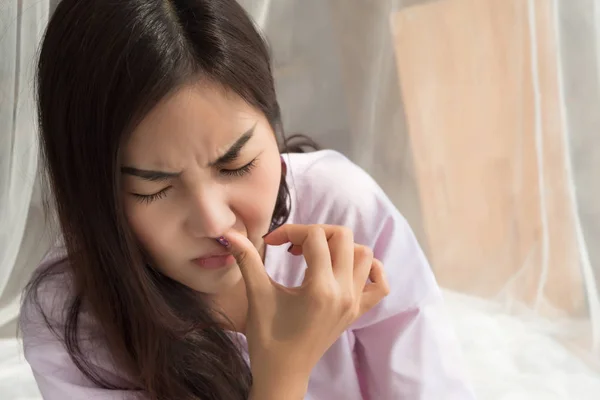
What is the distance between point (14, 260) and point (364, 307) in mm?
740

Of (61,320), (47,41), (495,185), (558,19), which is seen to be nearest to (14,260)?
(61,320)

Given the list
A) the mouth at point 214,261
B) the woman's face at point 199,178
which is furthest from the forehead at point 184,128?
the mouth at point 214,261

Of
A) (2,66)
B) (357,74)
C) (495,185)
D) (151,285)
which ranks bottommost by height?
(495,185)

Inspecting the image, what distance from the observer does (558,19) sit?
96 cm

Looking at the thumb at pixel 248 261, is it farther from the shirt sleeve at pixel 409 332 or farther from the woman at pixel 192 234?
the shirt sleeve at pixel 409 332

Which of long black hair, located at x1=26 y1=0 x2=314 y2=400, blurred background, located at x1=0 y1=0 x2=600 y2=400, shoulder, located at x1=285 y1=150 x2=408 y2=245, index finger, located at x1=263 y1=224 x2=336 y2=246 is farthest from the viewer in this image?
blurred background, located at x1=0 y1=0 x2=600 y2=400

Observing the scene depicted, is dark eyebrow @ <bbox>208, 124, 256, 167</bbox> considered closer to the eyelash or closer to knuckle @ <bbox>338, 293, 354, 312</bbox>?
the eyelash

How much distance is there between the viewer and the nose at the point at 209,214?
1.89 ft

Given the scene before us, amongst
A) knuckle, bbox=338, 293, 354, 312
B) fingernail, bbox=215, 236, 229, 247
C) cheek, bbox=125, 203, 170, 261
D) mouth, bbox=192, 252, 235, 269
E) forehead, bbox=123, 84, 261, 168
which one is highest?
forehead, bbox=123, 84, 261, 168

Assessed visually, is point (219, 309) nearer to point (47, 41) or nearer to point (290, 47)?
point (47, 41)

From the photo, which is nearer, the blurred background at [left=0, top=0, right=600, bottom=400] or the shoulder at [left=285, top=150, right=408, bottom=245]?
the shoulder at [left=285, top=150, right=408, bottom=245]

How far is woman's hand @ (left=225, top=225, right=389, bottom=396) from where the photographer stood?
0.60m

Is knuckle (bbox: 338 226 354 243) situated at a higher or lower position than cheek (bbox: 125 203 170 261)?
lower

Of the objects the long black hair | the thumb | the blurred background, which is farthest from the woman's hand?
the blurred background
